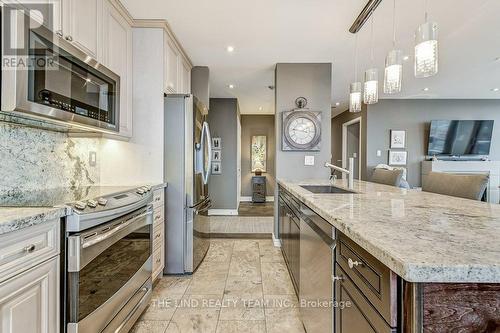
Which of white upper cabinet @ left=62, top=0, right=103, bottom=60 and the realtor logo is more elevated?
white upper cabinet @ left=62, top=0, right=103, bottom=60

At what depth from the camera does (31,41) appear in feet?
3.97

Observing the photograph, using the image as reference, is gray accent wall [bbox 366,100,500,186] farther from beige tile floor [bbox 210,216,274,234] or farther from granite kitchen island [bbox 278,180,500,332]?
granite kitchen island [bbox 278,180,500,332]

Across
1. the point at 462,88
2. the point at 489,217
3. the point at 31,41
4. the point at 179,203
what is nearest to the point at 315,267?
the point at 489,217

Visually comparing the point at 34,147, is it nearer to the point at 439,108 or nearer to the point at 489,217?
the point at 489,217

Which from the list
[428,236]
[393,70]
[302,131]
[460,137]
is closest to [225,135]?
[302,131]

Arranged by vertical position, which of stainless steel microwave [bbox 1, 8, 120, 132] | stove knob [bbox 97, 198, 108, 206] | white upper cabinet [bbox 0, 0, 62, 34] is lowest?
stove knob [bbox 97, 198, 108, 206]

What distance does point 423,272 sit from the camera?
58 cm

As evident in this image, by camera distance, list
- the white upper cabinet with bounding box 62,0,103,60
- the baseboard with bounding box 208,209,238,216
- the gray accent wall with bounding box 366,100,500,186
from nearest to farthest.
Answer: the white upper cabinet with bounding box 62,0,103,60 → the baseboard with bounding box 208,209,238,216 → the gray accent wall with bounding box 366,100,500,186

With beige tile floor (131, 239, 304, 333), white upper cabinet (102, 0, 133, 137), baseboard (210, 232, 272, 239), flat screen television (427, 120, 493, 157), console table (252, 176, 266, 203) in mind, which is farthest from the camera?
console table (252, 176, 266, 203)

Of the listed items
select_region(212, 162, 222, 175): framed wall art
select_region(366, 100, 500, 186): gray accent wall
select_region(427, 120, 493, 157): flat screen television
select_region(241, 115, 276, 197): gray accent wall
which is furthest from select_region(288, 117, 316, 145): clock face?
select_region(427, 120, 493, 157): flat screen television

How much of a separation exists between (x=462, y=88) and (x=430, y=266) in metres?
6.35

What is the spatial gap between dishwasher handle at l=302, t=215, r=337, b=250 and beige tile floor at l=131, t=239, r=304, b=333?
819mm

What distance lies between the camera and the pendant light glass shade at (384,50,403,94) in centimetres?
183

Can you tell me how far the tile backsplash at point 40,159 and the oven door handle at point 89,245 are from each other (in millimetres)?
670
